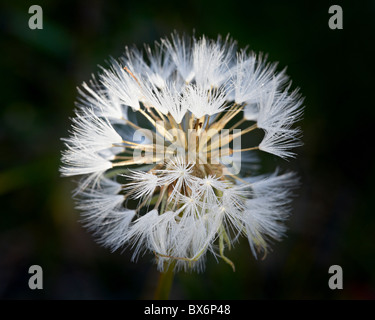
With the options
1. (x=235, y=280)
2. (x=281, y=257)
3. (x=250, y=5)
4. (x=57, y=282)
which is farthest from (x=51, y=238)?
(x=250, y=5)

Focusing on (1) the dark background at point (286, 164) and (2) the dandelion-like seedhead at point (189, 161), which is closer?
(2) the dandelion-like seedhead at point (189, 161)

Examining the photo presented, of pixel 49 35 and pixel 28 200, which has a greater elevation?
pixel 49 35

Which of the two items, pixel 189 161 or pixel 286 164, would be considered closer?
pixel 189 161

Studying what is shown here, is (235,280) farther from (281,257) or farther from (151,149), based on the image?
(151,149)
